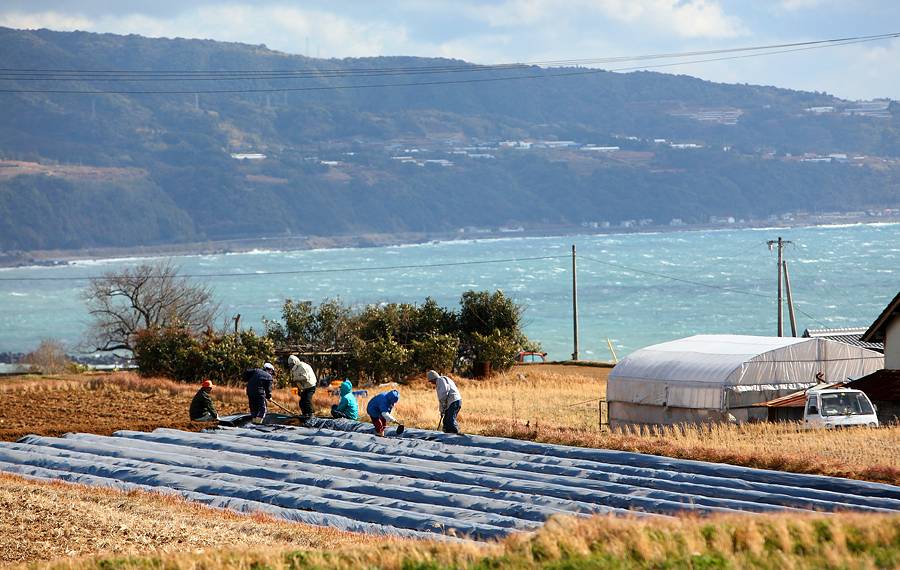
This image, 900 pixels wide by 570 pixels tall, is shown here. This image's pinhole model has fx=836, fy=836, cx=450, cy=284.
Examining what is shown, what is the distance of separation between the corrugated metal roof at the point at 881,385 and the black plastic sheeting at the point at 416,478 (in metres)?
13.5

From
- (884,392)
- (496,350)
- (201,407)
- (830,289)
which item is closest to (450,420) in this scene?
(201,407)

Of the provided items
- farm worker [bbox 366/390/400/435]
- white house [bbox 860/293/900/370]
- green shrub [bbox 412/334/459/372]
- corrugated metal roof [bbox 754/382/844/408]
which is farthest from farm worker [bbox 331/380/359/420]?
white house [bbox 860/293/900/370]

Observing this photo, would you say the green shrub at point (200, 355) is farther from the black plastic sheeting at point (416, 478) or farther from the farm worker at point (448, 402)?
the farm worker at point (448, 402)

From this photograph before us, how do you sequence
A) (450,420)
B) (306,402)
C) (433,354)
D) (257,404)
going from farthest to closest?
(433,354) < (306,402) < (257,404) < (450,420)

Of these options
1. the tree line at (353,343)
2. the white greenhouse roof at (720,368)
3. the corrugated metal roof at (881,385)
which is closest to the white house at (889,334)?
the white greenhouse roof at (720,368)

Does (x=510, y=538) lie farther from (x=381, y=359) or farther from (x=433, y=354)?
(x=433, y=354)

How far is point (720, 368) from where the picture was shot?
24.6 meters

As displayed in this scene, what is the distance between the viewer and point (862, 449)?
1584cm

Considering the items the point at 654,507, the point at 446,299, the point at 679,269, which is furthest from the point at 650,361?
the point at 679,269

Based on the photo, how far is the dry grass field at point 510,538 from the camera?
7.61 metres

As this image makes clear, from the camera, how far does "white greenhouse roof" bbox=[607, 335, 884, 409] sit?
80.4ft

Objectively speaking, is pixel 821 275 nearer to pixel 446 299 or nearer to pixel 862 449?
pixel 446 299

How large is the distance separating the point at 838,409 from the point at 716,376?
3693 mm

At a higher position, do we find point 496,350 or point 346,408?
point 346,408
